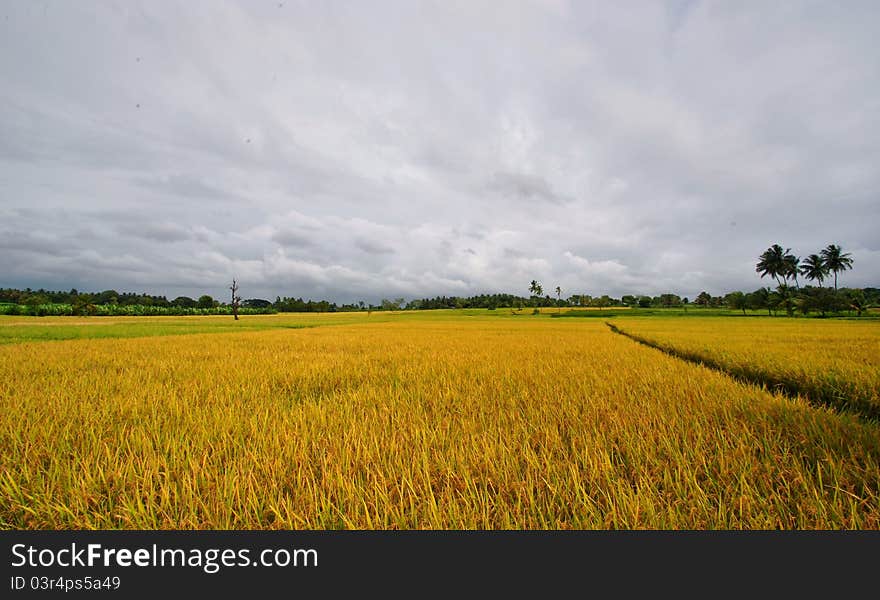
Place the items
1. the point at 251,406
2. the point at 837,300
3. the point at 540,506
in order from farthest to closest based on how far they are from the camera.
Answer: the point at 837,300
the point at 251,406
the point at 540,506

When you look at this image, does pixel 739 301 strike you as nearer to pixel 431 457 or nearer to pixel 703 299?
pixel 703 299

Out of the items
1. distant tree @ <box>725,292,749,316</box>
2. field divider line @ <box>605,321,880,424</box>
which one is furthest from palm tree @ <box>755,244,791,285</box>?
field divider line @ <box>605,321,880,424</box>

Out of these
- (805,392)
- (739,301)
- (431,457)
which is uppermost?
(739,301)

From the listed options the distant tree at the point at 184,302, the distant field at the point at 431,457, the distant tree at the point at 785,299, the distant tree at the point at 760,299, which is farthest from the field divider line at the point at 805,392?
the distant tree at the point at 184,302

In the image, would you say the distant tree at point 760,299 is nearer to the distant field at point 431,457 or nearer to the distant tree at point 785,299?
the distant tree at point 785,299

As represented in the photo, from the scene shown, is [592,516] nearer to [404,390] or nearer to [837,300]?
[404,390]

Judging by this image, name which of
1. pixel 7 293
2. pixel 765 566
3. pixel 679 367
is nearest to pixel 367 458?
pixel 765 566

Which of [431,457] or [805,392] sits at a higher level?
[431,457]

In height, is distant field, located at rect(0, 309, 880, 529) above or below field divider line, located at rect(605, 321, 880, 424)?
above

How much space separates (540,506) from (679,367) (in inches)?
245

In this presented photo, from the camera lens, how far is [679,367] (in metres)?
6.19

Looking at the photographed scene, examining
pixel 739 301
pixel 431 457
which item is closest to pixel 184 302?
pixel 431 457

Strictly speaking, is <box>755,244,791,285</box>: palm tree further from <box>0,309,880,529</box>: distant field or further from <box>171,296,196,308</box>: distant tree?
<box>171,296,196,308</box>: distant tree

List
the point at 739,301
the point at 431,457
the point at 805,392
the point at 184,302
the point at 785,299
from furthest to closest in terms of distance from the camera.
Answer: the point at 184,302 → the point at 739,301 → the point at 785,299 → the point at 805,392 → the point at 431,457
